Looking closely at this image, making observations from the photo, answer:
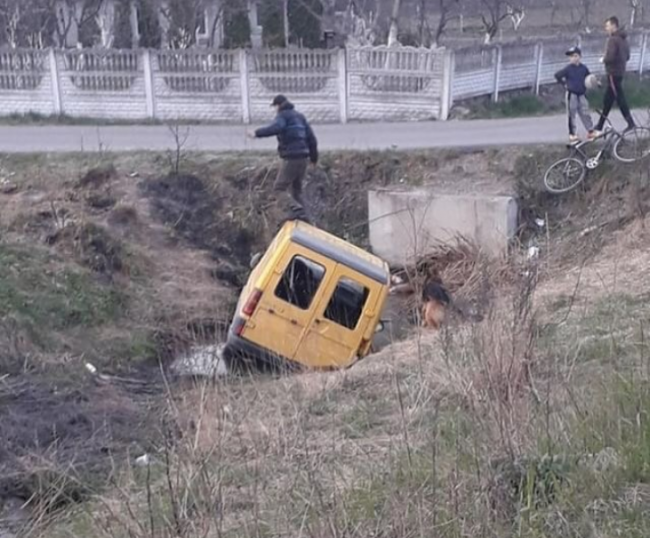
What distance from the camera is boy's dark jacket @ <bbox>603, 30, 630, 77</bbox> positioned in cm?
1579

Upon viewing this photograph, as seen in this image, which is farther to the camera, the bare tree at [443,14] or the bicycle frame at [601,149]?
the bare tree at [443,14]

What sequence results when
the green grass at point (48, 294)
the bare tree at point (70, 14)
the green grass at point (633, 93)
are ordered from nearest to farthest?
the green grass at point (48, 294), the green grass at point (633, 93), the bare tree at point (70, 14)

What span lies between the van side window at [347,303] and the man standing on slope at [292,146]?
3.17 metres

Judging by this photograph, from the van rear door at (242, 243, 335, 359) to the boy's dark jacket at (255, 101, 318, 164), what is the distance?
3.35 meters

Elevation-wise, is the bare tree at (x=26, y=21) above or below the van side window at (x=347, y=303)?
above

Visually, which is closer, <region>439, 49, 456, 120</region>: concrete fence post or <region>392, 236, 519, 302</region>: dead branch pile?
<region>392, 236, 519, 302</region>: dead branch pile

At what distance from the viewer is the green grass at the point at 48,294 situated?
40.9 ft

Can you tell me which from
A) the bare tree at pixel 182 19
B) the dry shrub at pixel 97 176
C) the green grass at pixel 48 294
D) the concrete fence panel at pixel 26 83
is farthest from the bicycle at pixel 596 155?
the bare tree at pixel 182 19

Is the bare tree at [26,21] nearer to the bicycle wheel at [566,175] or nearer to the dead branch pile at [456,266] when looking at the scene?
the dead branch pile at [456,266]

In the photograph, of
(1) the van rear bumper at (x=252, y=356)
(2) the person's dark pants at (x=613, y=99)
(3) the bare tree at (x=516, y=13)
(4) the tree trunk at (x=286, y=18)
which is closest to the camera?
(1) the van rear bumper at (x=252, y=356)

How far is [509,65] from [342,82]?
3.93 metres

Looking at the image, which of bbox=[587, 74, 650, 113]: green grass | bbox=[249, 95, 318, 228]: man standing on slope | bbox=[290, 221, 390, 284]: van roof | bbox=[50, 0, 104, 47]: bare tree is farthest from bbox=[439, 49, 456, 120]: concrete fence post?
bbox=[50, 0, 104, 47]: bare tree

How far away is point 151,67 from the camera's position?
67.8 ft

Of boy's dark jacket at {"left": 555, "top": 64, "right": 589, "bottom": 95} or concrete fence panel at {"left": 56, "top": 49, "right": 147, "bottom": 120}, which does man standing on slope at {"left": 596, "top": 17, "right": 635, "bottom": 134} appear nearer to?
boy's dark jacket at {"left": 555, "top": 64, "right": 589, "bottom": 95}
